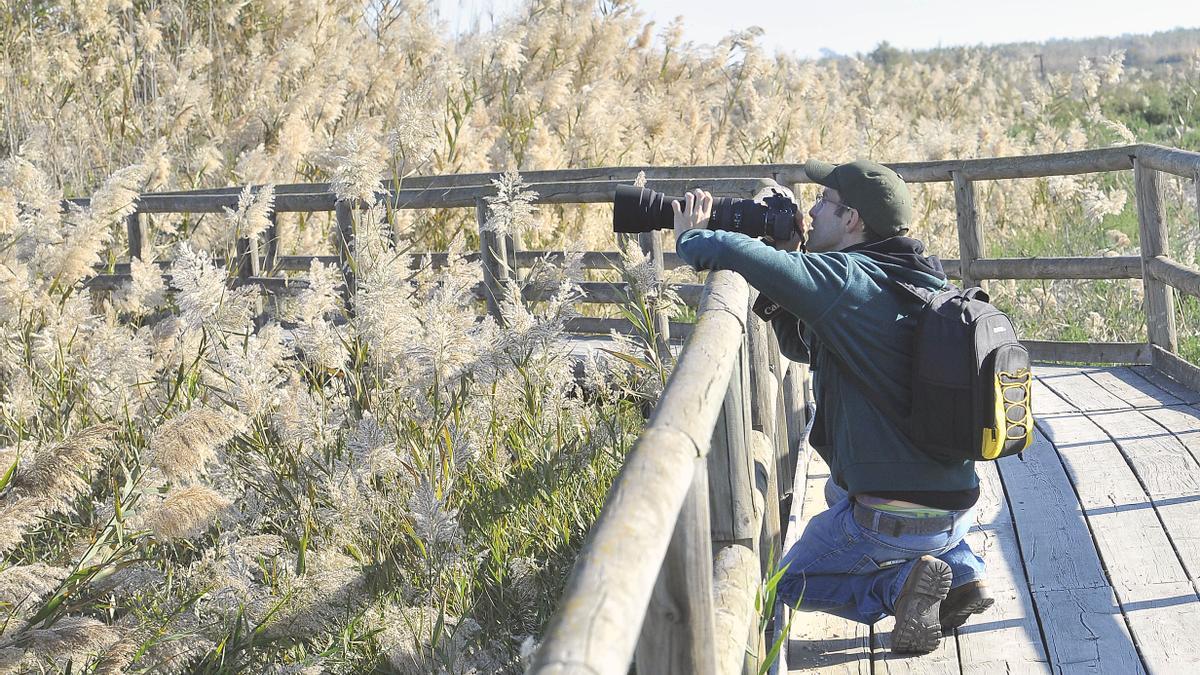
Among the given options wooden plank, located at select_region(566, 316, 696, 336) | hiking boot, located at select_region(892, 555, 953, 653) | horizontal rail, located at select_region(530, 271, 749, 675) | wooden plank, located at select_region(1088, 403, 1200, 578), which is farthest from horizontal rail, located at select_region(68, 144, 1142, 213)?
horizontal rail, located at select_region(530, 271, 749, 675)

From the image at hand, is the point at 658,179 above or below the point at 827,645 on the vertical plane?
above

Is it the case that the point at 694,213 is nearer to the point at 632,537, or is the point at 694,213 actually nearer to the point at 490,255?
the point at 632,537

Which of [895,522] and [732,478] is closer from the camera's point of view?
[732,478]

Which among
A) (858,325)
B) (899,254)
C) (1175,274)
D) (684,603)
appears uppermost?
(899,254)

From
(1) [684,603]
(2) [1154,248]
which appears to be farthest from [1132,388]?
(1) [684,603]

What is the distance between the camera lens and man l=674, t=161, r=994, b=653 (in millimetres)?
2480

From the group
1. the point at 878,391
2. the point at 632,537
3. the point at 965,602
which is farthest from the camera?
the point at 965,602

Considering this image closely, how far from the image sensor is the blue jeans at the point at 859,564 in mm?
2619

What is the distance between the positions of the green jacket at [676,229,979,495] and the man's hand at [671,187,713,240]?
0.10 m

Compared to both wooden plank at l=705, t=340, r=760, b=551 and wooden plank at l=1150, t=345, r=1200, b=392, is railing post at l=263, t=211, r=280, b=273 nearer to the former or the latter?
wooden plank at l=1150, t=345, r=1200, b=392

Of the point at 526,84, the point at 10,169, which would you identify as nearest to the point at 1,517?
the point at 10,169

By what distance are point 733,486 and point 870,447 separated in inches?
14.1

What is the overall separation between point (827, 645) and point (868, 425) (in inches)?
21.8

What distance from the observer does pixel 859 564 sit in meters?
2.65
